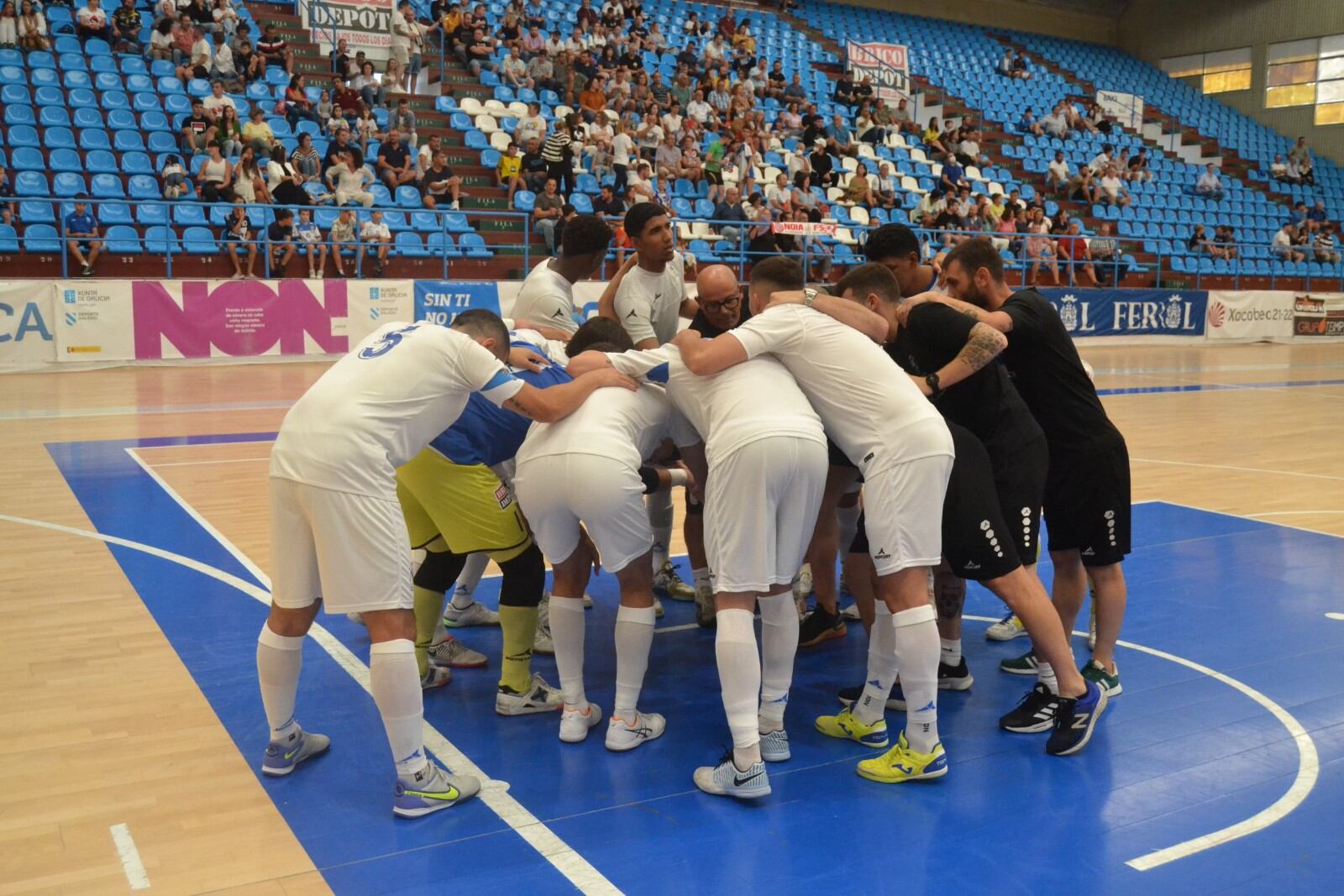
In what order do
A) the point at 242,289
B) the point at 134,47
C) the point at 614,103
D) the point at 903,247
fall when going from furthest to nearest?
1. the point at 614,103
2. the point at 134,47
3. the point at 242,289
4. the point at 903,247

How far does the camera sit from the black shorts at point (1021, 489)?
4645mm

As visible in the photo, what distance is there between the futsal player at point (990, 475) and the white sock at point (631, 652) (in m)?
1.08

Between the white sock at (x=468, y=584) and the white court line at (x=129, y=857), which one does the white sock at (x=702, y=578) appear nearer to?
the white sock at (x=468, y=584)

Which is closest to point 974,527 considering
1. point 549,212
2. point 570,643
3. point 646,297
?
point 570,643

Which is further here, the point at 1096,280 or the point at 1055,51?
the point at 1055,51

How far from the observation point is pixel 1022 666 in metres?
5.32

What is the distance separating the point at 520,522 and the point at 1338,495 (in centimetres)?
761

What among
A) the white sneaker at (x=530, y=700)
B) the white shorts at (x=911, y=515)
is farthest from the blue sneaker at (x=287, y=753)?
the white shorts at (x=911, y=515)

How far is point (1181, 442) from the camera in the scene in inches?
482

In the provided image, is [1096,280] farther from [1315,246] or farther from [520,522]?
[520,522]

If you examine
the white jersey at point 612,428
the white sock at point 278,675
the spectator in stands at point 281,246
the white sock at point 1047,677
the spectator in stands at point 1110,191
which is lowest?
the white sock at point 1047,677

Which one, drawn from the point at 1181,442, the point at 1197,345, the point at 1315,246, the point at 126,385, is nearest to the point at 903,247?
the point at 1181,442

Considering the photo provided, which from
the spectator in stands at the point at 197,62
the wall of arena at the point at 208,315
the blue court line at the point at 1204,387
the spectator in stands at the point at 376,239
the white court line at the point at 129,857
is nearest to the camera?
the white court line at the point at 129,857

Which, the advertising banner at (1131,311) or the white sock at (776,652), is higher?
the advertising banner at (1131,311)
